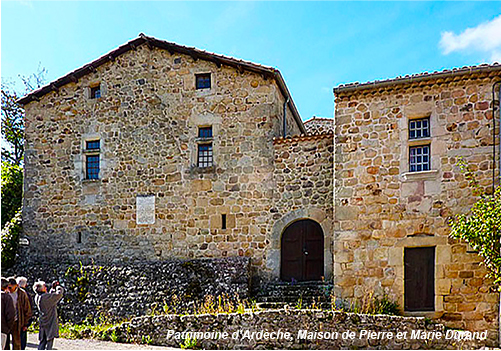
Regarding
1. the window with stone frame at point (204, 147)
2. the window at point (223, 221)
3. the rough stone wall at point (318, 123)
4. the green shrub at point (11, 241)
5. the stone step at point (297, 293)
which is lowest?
the stone step at point (297, 293)

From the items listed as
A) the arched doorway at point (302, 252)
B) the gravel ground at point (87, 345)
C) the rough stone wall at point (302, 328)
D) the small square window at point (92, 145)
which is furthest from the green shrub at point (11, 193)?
the arched doorway at point (302, 252)

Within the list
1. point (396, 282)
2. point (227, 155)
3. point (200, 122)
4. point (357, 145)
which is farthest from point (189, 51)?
point (396, 282)

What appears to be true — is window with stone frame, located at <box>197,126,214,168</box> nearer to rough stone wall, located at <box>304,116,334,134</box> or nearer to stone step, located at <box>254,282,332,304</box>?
stone step, located at <box>254,282,332,304</box>

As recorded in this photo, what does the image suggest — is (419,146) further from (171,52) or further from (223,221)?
(171,52)

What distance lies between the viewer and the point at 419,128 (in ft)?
37.5

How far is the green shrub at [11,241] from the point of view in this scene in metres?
15.5

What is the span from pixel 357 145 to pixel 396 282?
307 cm

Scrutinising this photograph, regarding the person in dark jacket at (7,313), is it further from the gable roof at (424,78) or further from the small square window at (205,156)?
the gable roof at (424,78)

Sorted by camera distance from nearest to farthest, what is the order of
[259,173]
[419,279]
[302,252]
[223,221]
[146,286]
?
[419,279]
[146,286]
[302,252]
[259,173]
[223,221]

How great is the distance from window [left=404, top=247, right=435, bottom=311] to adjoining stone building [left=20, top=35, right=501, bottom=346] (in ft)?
0.09

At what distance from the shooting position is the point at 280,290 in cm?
1273

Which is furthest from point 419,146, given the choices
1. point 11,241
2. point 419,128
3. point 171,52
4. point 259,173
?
point 11,241

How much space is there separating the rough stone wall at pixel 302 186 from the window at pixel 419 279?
228 cm

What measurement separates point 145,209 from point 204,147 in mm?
2385
